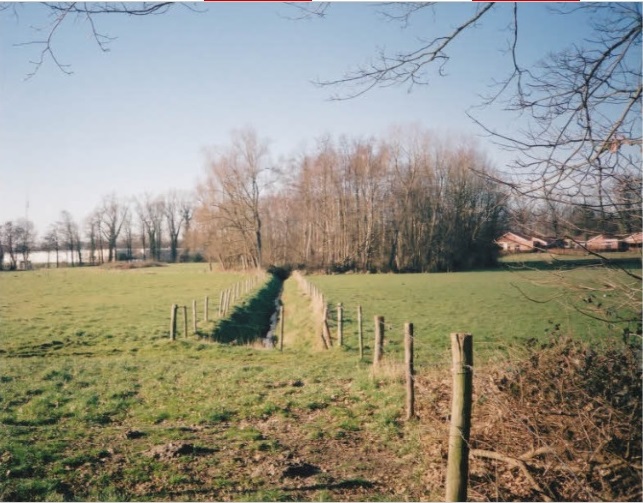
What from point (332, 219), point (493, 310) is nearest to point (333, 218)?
point (332, 219)

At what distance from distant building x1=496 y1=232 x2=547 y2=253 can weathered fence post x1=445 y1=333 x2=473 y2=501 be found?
145 cm

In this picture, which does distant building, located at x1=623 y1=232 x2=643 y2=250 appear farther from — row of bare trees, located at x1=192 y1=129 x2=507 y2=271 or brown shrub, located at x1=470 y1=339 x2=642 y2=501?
row of bare trees, located at x1=192 y1=129 x2=507 y2=271

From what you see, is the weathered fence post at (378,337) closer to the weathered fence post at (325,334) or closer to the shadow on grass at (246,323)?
the weathered fence post at (325,334)

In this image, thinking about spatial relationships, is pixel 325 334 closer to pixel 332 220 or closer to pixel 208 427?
pixel 208 427

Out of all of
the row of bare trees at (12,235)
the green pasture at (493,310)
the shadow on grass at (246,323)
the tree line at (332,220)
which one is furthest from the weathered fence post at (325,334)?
the tree line at (332,220)

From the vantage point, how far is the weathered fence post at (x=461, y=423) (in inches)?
141

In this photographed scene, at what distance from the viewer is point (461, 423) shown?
3.60 metres

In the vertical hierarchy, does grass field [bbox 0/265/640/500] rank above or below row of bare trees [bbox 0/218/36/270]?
below

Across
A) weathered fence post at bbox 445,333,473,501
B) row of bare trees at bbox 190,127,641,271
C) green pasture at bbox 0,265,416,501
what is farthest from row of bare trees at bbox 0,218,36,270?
row of bare trees at bbox 190,127,641,271

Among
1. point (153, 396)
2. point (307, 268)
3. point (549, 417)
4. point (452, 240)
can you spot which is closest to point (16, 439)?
point (153, 396)

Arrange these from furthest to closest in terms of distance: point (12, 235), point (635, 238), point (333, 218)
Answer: point (333, 218)
point (12, 235)
point (635, 238)

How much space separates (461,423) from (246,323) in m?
18.4

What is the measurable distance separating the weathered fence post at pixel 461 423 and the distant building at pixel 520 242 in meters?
1.45

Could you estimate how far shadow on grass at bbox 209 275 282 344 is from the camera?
1743cm
